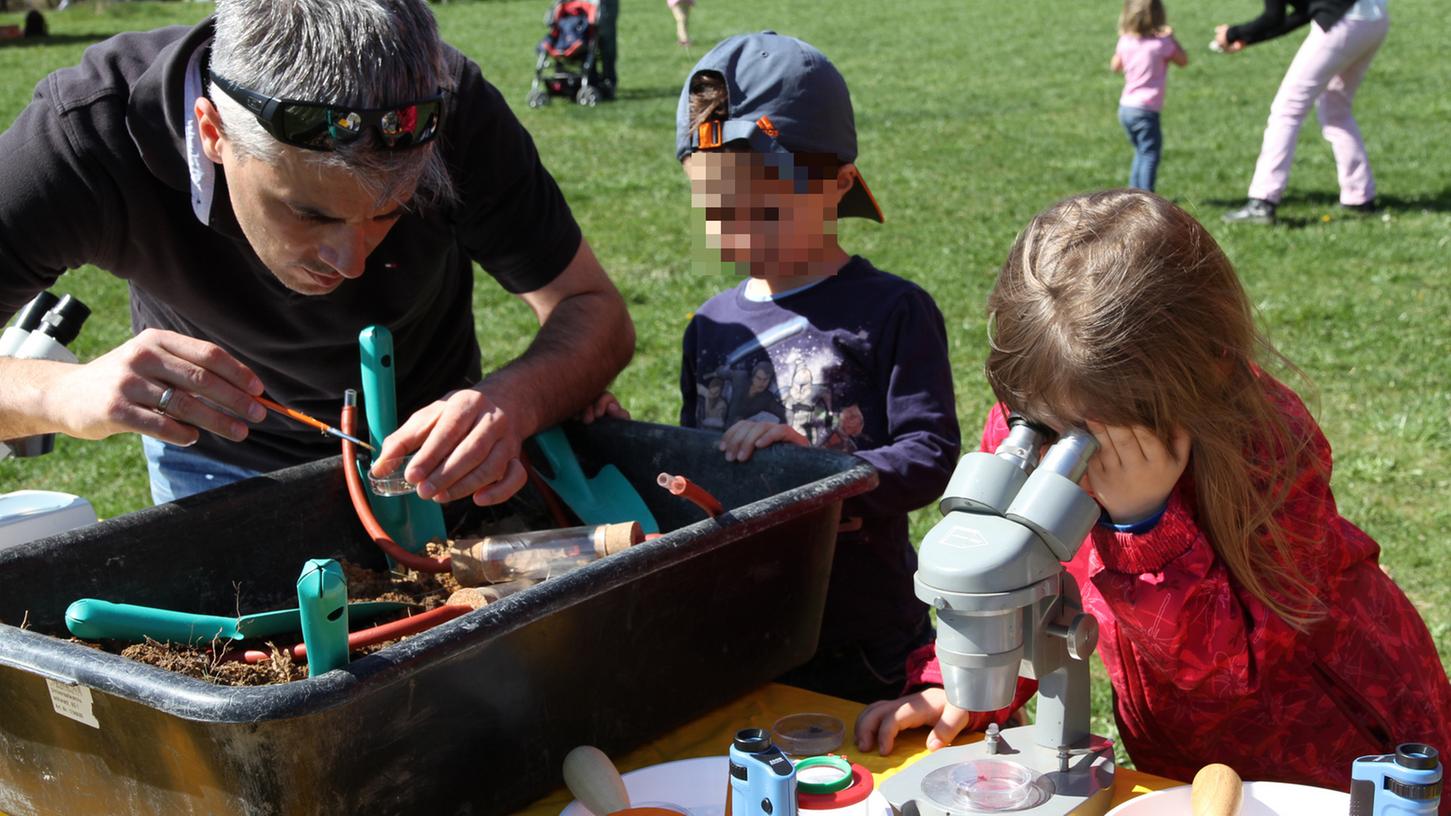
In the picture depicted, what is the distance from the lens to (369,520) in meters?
1.44

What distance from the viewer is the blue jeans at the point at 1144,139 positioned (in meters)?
6.78

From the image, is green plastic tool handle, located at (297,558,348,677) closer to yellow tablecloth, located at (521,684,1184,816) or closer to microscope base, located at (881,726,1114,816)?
yellow tablecloth, located at (521,684,1184,816)

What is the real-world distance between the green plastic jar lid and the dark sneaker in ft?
19.2

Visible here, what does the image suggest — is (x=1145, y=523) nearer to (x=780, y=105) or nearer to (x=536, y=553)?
(x=536, y=553)

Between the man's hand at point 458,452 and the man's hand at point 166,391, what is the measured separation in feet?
0.48

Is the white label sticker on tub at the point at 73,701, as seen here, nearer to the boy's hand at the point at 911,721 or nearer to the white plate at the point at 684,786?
the white plate at the point at 684,786

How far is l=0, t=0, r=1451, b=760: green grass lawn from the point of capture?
3.99 m

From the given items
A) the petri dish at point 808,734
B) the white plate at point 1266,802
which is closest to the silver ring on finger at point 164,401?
the petri dish at point 808,734

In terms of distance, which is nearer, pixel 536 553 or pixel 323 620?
pixel 323 620

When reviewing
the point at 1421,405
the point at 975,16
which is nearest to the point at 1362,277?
the point at 1421,405

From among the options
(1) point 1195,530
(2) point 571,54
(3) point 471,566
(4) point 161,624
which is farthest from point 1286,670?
(2) point 571,54

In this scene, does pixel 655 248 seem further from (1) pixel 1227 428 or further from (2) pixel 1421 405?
(1) pixel 1227 428

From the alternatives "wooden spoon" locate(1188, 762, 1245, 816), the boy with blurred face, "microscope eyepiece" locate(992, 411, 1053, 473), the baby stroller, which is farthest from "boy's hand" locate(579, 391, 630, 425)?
the baby stroller

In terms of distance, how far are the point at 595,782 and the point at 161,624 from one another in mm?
389
